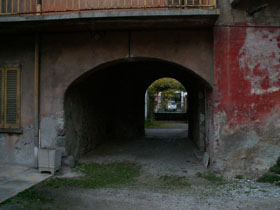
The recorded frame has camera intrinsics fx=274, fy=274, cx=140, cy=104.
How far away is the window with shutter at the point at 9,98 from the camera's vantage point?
7.12m

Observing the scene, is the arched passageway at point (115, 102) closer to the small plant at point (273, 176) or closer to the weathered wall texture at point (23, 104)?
the weathered wall texture at point (23, 104)

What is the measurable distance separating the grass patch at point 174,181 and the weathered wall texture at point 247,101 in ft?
2.96

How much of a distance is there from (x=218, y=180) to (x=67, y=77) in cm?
431

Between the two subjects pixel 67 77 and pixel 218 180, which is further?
pixel 67 77

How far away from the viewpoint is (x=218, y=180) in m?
5.96

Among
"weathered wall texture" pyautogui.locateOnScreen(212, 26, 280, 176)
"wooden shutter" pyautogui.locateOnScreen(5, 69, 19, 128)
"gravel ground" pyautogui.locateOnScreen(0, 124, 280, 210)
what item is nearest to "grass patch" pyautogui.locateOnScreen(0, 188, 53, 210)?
"gravel ground" pyautogui.locateOnScreen(0, 124, 280, 210)

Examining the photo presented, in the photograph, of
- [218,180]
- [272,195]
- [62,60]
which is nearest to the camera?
[272,195]

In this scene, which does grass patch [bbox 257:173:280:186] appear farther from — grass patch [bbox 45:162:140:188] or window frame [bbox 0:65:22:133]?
window frame [bbox 0:65:22:133]

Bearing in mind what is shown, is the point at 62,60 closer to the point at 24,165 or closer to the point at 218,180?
the point at 24,165

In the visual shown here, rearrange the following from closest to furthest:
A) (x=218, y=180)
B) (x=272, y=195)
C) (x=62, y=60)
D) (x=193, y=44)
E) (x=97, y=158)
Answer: (x=272, y=195) → (x=218, y=180) → (x=193, y=44) → (x=62, y=60) → (x=97, y=158)

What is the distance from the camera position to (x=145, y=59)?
6.75 m

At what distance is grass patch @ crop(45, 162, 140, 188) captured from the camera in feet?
18.9

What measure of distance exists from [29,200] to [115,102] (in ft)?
22.7

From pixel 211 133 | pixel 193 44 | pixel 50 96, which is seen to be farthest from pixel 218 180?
pixel 50 96
